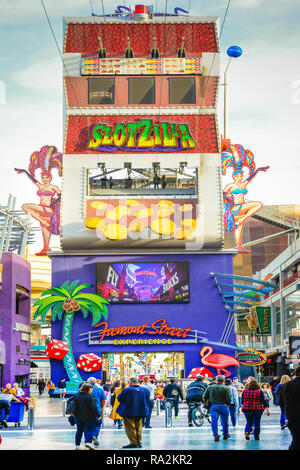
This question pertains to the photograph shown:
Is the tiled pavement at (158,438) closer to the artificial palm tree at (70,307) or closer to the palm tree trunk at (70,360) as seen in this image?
the palm tree trunk at (70,360)

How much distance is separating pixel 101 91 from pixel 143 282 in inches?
492

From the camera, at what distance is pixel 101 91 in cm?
4775

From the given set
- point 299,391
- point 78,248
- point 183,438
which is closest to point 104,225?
point 78,248

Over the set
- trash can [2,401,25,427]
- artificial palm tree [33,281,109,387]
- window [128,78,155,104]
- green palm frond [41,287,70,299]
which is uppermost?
window [128,78,155,104]

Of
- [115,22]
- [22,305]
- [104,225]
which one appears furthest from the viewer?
[22,305]

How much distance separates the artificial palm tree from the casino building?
14cm

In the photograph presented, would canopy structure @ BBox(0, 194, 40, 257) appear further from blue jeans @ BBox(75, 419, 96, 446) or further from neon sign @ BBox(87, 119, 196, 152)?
blue jeans @ BBox(75, 419, 96, 446)

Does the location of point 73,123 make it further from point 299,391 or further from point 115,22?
point 299,391

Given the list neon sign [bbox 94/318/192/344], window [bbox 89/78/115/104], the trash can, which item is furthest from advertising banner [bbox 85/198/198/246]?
the trash can

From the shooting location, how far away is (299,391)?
1220cm

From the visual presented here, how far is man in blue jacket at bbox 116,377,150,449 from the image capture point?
647 inches

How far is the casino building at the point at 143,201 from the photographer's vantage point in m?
45.1

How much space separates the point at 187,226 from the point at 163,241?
1.70m

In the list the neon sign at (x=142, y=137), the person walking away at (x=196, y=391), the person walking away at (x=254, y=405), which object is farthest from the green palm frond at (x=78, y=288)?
the person walking away at (x=254, y=405)
